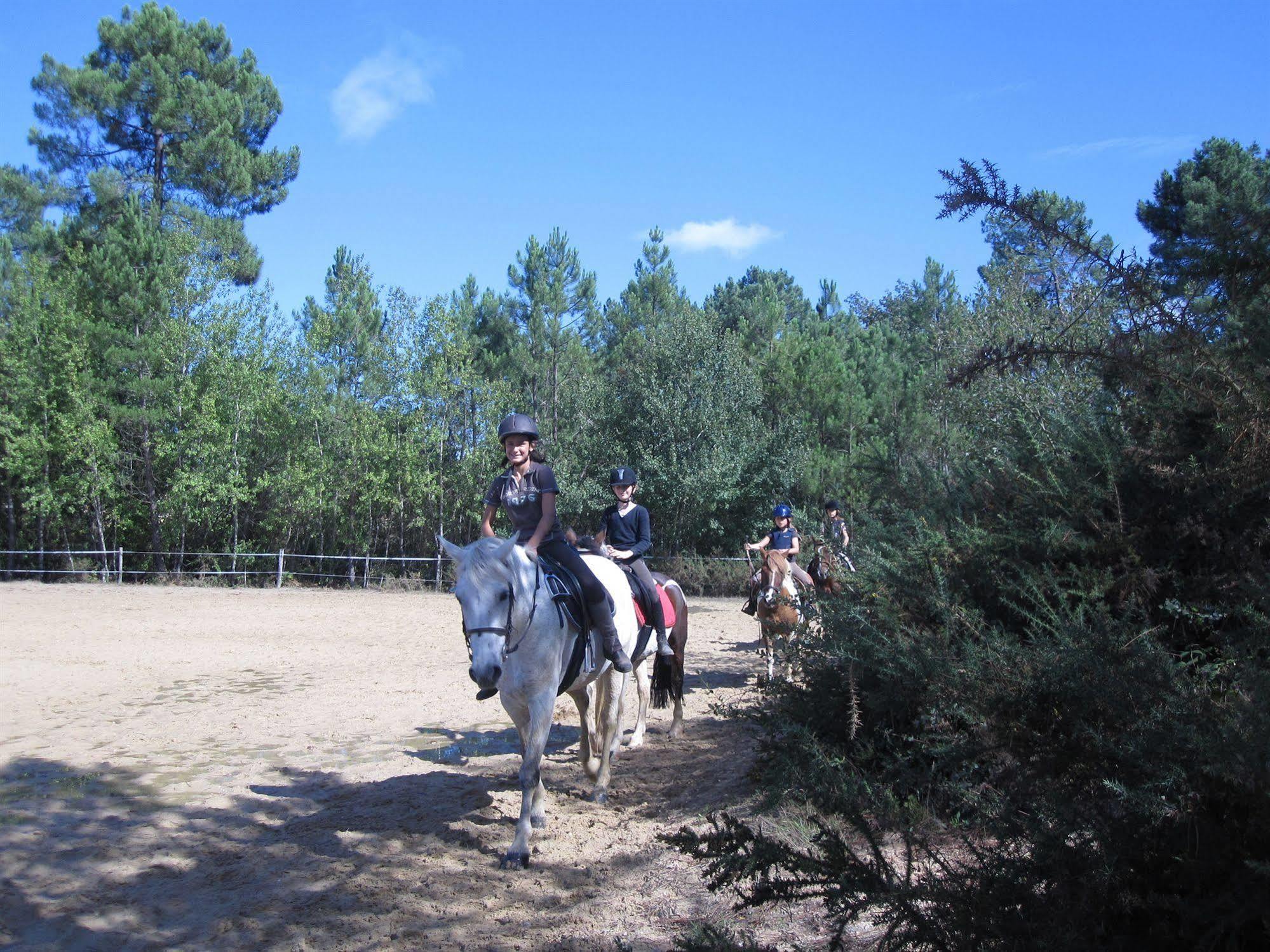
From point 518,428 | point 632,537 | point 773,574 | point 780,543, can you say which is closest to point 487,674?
point 518,428

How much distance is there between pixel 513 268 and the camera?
3950 centimetres

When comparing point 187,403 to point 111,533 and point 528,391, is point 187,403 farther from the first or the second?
point 528,391

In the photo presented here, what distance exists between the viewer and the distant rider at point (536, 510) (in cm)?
602

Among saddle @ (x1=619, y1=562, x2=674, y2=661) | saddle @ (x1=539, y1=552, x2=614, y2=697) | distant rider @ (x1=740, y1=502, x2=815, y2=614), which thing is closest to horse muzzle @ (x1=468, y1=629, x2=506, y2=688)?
saddle @ (x1=539, y1=552, x2=614, y2=697)

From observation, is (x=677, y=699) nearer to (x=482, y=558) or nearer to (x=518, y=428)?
(x=518, y=428)

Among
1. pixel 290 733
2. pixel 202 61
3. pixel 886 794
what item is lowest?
pixel 290 733

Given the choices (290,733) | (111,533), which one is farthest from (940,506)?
(111,533)

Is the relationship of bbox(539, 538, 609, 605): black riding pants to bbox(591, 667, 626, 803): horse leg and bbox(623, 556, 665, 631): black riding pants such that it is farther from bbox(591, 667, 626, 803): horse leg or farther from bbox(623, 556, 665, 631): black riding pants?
bbox(623, 556, 665, 631): black riding pants

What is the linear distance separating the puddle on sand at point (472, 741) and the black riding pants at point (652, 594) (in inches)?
52.8

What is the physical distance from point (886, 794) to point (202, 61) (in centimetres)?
3576

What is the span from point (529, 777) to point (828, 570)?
89.8 inches

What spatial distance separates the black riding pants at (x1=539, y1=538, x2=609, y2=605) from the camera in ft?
20.1

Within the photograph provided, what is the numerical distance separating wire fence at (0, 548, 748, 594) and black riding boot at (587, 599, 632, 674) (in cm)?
2042

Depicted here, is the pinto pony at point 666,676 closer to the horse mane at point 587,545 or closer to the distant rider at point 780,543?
the horse mane at point 587,545
